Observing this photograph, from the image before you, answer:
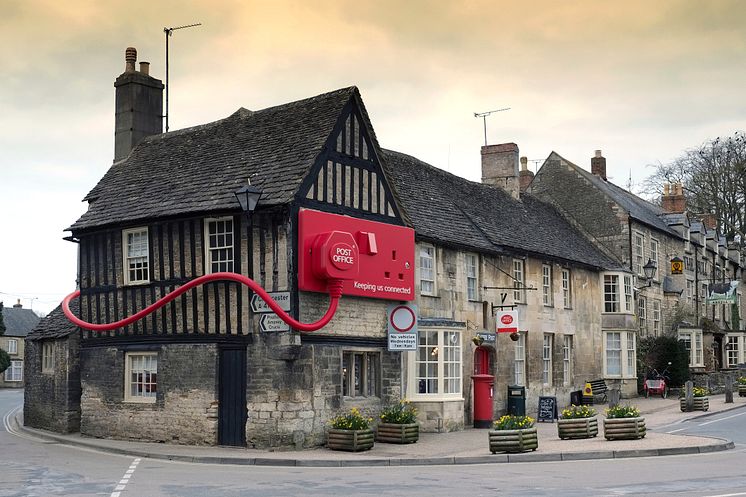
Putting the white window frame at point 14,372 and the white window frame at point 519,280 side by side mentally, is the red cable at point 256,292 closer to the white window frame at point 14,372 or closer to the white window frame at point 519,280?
the white window frame at point 519,280

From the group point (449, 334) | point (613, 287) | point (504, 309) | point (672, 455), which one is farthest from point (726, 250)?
point (672, 455)

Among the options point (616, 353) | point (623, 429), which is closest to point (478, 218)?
point (616, 353)

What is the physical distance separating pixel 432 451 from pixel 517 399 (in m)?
9.45

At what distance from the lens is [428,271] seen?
27203 millimetres

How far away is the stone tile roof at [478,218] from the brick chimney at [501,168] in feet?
2.04

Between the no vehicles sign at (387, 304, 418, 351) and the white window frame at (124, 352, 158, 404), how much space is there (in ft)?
20.0

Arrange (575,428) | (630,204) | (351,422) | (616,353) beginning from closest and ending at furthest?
(351,422) < (575,428) < (616,353) < (630,204)

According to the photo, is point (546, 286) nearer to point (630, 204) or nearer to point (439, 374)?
point (439, 374)

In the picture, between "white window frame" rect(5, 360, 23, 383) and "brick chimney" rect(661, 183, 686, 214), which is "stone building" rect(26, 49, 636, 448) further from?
"white window frame" rect(5, 360, 23, 383)

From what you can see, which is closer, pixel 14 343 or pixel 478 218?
pixel 478 218

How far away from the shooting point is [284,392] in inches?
844

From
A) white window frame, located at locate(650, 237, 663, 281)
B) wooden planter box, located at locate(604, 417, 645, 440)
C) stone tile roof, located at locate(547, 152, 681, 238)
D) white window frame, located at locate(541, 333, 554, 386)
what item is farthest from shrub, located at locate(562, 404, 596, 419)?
white window frame, located at locate(650, 237, 663, 281)

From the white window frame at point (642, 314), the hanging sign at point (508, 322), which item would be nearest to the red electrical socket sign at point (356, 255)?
the hanging sign at point (508, 322)

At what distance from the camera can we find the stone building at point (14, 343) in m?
77.6
